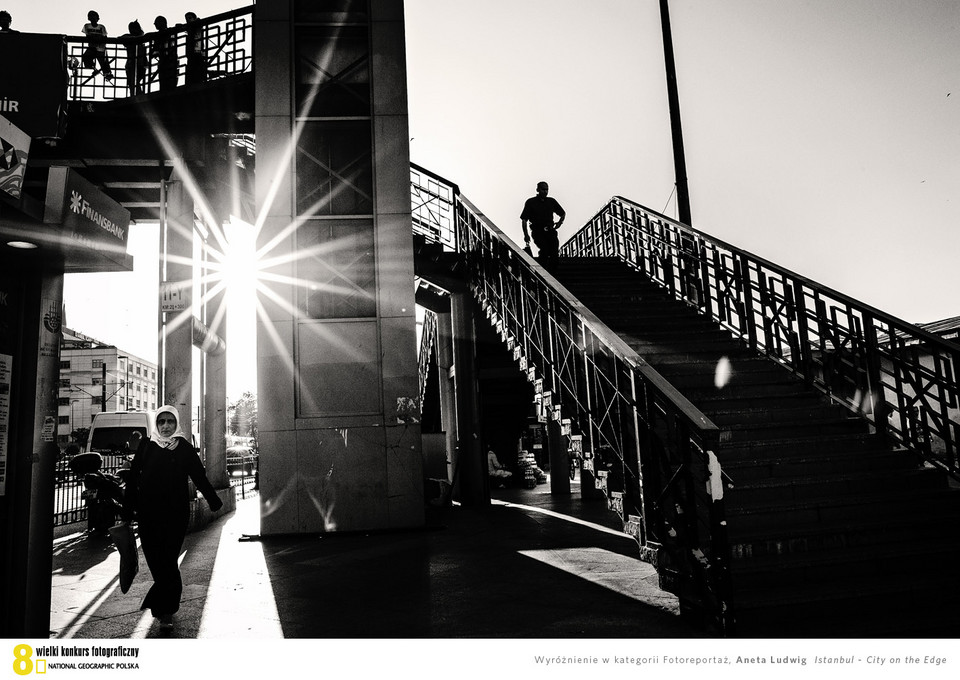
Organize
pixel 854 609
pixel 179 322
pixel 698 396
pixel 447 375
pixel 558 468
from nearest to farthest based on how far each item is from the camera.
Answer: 1. pixel 854 609
2. pixel 698 396
3. pixel 179 322
4. pixel 447 375
5. pixel 558 468

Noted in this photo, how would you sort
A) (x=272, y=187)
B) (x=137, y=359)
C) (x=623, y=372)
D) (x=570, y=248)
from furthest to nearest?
(x=137, y=359)
(x=570, y=248)
(x=272, y=187)
(x=623, y=372)

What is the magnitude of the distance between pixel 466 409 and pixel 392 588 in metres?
7.60

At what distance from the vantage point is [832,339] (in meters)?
6.66

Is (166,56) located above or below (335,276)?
above

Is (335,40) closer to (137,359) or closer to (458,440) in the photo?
(458,440)

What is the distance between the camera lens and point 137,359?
83.7 m

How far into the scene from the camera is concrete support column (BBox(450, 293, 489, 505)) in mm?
12922

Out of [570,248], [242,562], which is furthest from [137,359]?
[242,562]

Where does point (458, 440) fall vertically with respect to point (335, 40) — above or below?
below

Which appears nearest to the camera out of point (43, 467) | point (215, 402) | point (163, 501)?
point (43, 467)

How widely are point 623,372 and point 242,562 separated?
14.4 ft
